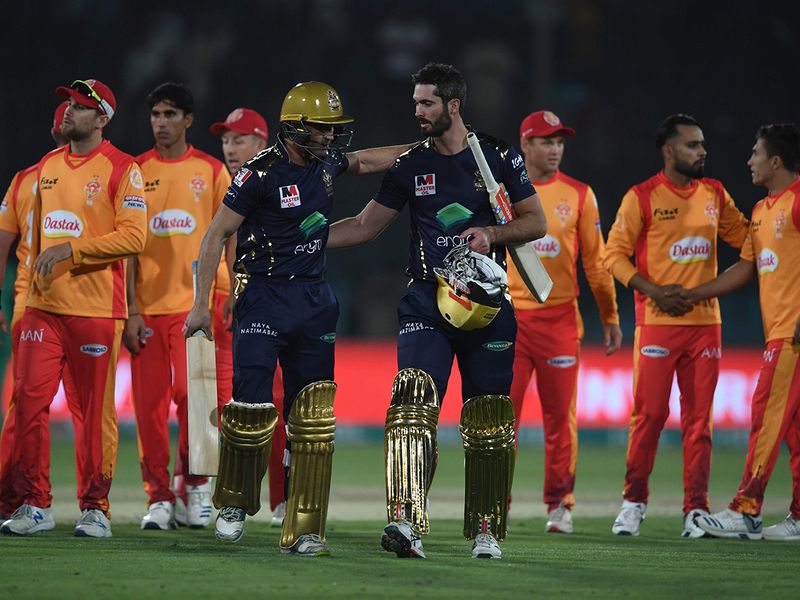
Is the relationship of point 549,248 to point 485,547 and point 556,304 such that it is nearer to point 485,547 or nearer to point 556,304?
point 556,304

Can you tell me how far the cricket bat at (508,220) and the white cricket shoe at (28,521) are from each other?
306 cm

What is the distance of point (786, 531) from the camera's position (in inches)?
317

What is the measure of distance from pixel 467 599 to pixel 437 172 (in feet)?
7.71

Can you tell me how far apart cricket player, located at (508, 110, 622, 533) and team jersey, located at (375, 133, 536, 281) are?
6.87 feet

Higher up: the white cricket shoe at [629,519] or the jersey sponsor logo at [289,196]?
the jersey sponsor logo at [289,196]

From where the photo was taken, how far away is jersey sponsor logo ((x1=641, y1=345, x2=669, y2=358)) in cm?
861

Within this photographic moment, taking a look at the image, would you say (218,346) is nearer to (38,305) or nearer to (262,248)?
(38,305)

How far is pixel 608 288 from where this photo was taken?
9.19 meters

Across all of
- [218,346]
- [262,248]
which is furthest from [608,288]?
[262,248]

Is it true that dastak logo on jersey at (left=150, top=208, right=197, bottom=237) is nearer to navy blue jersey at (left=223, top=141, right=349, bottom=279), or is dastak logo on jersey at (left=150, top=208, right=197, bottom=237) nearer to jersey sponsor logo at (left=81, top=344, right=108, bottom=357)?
jersey sponsor logo at (left=81, top=344, right=108, bottom=357)

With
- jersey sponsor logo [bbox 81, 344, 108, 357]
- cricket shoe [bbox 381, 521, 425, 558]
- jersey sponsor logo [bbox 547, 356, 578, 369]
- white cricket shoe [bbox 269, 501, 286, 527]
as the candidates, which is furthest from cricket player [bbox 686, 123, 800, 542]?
jersey sponsor logo [bbox 81, 344, 108, 357]

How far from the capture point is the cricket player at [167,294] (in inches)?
325

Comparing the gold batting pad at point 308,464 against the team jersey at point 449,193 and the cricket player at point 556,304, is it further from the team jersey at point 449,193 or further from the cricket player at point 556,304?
the cricket player at point 556,304

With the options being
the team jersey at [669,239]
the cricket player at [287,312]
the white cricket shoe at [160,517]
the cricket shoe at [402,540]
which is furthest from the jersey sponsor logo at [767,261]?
the white cricket shoe at [160,517]
